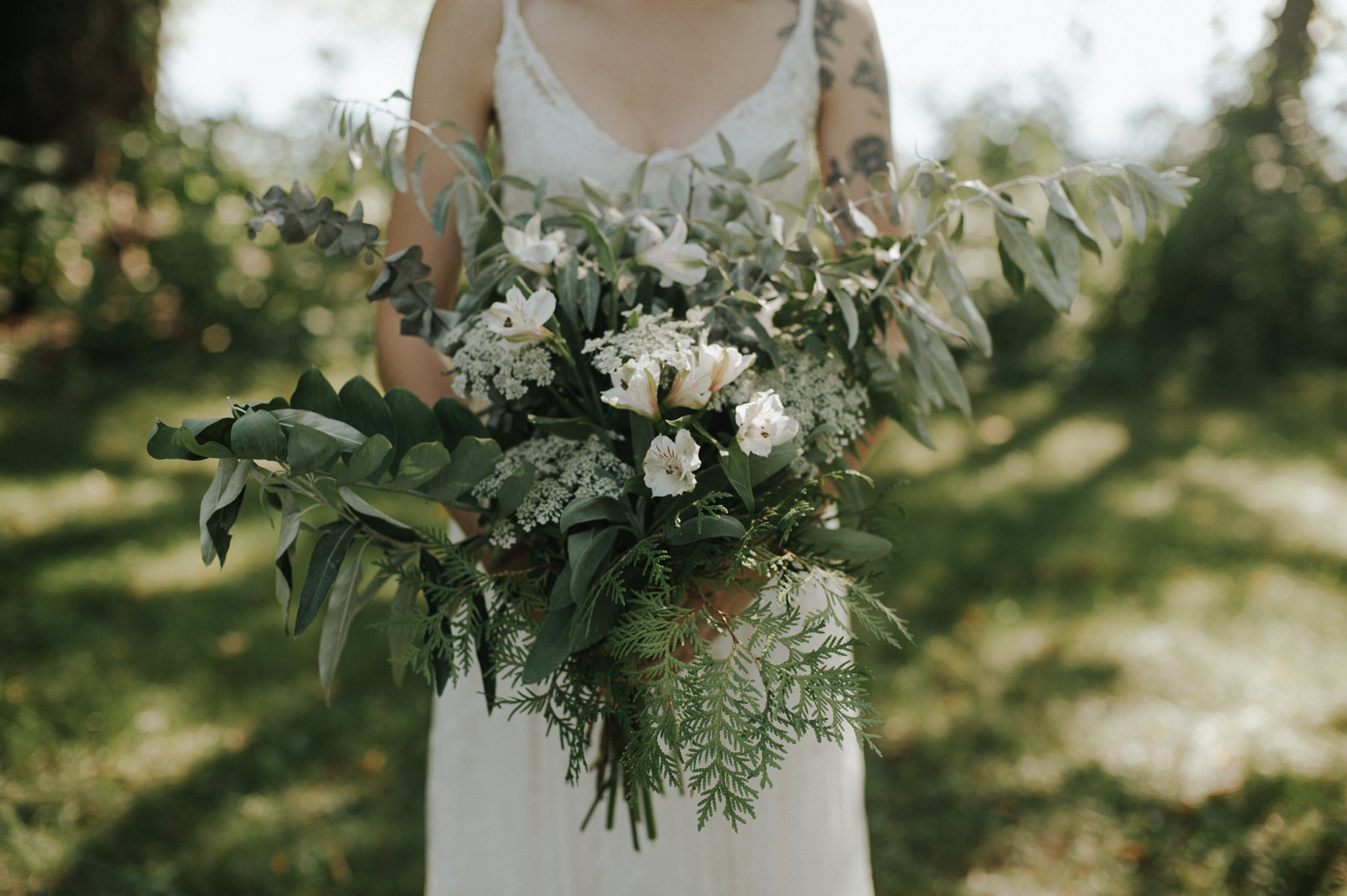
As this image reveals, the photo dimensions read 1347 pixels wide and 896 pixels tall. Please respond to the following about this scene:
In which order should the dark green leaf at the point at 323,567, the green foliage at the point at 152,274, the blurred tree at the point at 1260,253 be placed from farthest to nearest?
the blurred tree at the point at 1260,253, the green foliage at the point at 152,274, the dark green leaf at the point at 323,567

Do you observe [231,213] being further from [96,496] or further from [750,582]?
[750,582]

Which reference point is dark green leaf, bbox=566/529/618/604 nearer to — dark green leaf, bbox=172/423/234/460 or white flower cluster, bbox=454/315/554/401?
white flower cluster, bbox=454/315/554/401

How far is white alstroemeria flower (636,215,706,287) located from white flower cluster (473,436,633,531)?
0.23 m

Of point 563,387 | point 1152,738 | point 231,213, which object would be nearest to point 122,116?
point 231,213

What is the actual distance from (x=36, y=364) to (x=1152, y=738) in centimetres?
648

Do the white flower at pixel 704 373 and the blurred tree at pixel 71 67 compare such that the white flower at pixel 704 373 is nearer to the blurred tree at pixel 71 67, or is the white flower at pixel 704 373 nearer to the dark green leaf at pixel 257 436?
the dark green leaf at pixel 257 436

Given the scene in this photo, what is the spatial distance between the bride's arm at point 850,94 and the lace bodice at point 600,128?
3 centimetres

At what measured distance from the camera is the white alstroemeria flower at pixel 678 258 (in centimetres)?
115

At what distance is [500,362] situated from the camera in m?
1.13

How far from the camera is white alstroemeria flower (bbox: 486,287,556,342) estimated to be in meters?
1.06

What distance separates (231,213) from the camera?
6.39 metres

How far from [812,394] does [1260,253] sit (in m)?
6.28

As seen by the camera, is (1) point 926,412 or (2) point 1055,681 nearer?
(1) point 926,412

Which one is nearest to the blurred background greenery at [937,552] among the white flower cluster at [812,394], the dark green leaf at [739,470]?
the white flower cluster at [812,394]
